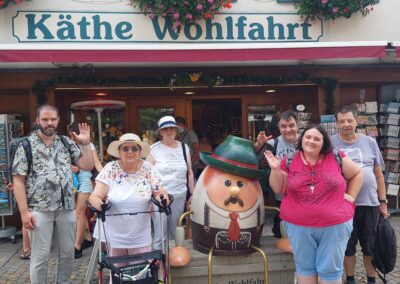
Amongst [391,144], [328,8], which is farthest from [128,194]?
[391,144]

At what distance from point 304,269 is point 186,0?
490cm

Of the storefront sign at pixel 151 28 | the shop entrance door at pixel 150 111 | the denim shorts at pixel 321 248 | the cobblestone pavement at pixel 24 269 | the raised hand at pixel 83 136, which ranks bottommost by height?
the cobblestone pavement at pixel 24 269

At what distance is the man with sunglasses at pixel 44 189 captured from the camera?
3.49 metres

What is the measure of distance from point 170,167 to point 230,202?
2.98 ft

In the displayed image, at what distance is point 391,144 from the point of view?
7.38 meters

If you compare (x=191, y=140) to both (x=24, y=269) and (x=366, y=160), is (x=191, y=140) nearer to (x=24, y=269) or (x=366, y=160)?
(x=24, y=269)

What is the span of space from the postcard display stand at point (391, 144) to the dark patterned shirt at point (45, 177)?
5.86 metres

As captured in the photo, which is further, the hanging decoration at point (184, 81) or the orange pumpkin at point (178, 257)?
the hanging decoration at point (184, 81)

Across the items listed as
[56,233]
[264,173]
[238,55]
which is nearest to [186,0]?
[238,55]

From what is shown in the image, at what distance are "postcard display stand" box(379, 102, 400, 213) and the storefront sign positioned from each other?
1863 mm

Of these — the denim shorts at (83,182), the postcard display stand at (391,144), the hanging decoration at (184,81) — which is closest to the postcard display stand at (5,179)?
the hanging decoration at (184,81)

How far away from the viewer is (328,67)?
718 centimetres

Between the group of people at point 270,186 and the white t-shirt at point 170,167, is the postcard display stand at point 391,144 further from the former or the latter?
the white t-shirt at point 170,167

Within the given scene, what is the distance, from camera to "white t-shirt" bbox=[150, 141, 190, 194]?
430 centimetres
